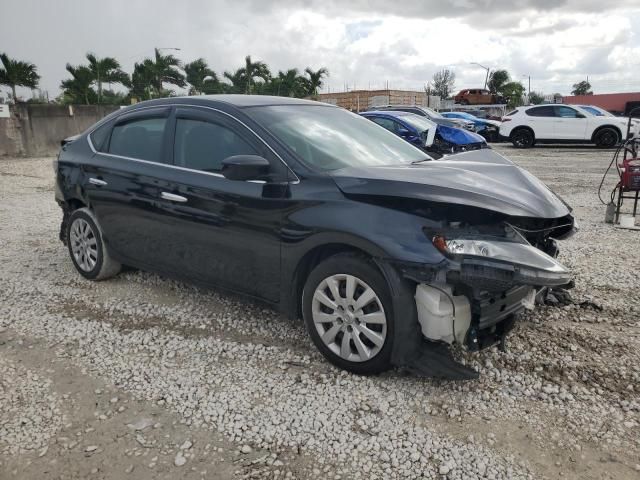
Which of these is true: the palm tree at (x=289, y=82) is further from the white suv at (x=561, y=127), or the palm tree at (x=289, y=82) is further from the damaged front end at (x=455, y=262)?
the damaged front end at (x=455, y=262)

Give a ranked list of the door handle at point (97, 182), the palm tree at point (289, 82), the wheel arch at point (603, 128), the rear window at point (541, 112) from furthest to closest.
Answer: the palm tree at point (289, 82), the rear window at point (541, 112), the wheel arch at point (603, 128), the door handle at point (97, 182)

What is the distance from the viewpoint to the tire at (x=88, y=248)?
4.69 m

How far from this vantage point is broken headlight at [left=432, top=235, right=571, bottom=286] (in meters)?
2.69

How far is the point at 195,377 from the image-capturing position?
3.21 m

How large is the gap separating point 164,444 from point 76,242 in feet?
9.62

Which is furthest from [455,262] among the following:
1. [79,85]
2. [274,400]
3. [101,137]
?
[79,85]

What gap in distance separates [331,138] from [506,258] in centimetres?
159

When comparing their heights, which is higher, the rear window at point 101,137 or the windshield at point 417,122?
the windshield at point 417,122

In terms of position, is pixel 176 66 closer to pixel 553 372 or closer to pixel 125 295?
pixel 125 295

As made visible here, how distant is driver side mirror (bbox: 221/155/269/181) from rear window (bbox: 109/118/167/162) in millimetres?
1061

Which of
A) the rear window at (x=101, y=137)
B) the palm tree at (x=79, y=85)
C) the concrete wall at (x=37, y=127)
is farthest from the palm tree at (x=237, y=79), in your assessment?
the rear window at (x=101, y=137)

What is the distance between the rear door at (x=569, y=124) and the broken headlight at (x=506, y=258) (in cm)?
1786

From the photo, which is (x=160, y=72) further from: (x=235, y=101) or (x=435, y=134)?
(x=235, y=101)

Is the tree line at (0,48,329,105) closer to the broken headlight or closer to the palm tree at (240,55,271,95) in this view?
the palm tree at (240,55,271,95)
